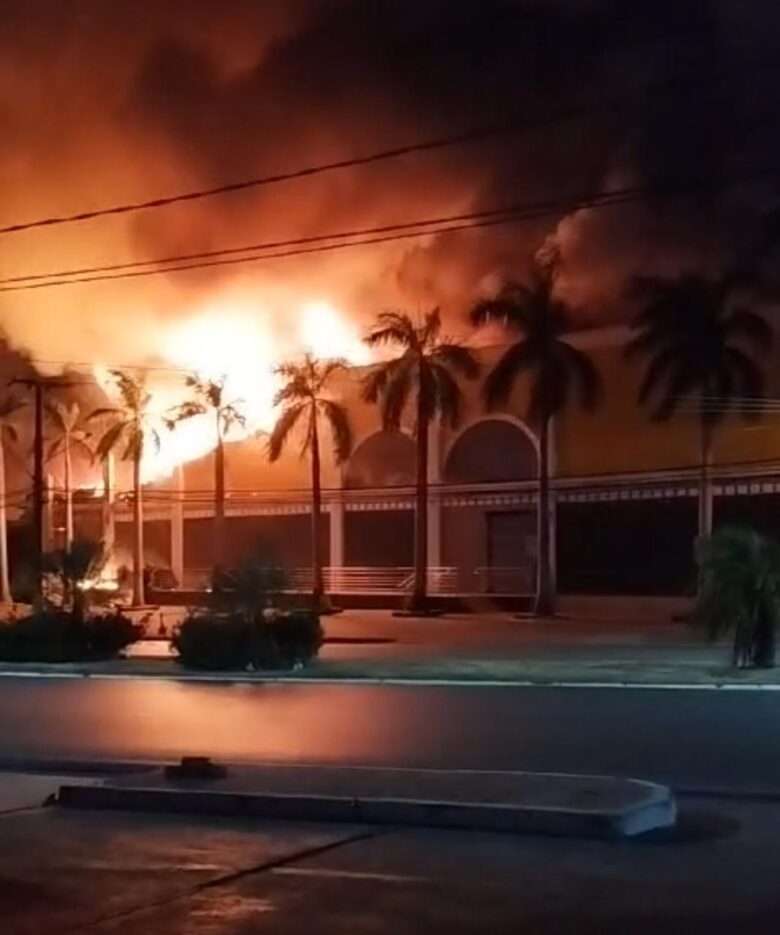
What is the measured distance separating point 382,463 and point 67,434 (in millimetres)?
17892

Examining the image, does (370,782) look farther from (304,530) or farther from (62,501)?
(62,501)

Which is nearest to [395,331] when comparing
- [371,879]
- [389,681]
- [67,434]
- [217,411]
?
[217,411]

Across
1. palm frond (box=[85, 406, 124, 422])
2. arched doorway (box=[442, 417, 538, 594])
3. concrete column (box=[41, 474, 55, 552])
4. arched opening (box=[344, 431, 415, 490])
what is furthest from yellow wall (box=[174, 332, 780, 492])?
concrete column (box=[41, 474, 55, 552])

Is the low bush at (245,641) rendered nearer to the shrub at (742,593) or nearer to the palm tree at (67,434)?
the shrub at (742,593)

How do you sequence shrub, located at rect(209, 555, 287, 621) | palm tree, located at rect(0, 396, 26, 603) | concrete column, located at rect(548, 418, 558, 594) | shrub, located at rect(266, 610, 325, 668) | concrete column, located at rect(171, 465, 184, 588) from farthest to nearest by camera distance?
palm tree, located at rect(0, 396, 26, 603) < concrete column, located at rect(171, 465, 184, 588) < concrete column, located at rect(548, 418, 558, 594) < shrub, located at rect(209, 555, 287, 621) < shrub, located at rect(266, 610, 325, 668)

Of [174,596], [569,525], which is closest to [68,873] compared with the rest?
[569,525]

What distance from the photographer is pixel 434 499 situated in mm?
64500

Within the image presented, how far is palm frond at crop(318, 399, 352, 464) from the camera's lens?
6556cm

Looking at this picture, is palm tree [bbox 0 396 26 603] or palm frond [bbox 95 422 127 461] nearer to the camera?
palm frond [bbox 95 422 127 461]

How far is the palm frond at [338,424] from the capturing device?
6556 centimetres

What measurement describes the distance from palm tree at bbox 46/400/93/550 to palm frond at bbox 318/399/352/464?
16.9 metres

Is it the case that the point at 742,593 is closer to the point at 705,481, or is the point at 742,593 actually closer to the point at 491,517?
the point at 705,481

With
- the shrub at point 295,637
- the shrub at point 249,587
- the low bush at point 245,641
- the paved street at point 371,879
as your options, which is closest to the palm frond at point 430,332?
the shrub at point 249,587

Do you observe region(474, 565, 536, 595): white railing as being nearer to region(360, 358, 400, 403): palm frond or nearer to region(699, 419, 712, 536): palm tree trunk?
region(360, 358, 400, 403): palm frond
